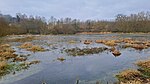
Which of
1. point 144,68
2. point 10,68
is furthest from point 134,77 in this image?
point 10,68

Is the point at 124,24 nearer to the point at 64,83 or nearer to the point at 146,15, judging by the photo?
the point at 146,15

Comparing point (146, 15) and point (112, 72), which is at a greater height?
point (146, 15)

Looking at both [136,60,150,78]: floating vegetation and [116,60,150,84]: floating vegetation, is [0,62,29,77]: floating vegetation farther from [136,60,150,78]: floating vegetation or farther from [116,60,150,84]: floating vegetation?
[136,60,150,78]: floating vegetation

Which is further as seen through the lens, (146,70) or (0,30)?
(0,30)

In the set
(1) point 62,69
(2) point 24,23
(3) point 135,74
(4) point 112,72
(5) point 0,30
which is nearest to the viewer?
(3) point 135,74

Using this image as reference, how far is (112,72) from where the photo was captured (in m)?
19.6

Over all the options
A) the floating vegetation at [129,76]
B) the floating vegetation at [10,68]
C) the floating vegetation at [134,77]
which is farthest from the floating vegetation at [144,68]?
the floating vegetation at [10,68]

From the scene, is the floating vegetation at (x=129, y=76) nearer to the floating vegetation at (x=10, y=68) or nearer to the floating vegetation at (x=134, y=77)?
the floating vegetation at (x=134, y=77)

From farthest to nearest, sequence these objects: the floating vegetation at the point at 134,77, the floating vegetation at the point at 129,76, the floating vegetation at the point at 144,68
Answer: the floating vegetation at the point at 144,68, the floating vegetation at the point at 129,76, the floating vegetation at the point at 134,77

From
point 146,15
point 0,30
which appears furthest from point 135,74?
point 146,15

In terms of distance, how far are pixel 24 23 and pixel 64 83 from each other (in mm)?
96827

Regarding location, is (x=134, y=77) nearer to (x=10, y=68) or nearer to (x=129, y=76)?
(x=129, y=76)

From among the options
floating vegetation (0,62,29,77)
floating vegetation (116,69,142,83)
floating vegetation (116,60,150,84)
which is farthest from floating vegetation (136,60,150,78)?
floating vegetation (0,62,29,77)

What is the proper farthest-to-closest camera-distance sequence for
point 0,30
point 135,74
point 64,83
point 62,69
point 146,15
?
1. point 146,15
2. point 0,30
3. point 62,69
4. point 135,74
5. point 64,83
